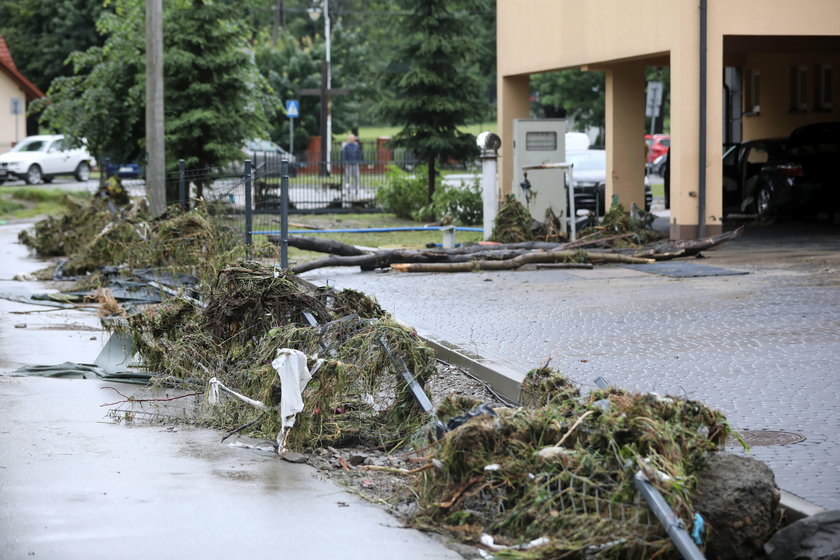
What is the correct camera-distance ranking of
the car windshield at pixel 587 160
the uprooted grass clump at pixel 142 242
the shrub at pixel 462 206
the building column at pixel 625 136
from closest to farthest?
the uprooted grass clump at pixel 142 242, the building column at pixel 625 136, the shrub at pixel 462 206, the car windshield at pixel 587 160

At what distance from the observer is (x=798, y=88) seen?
2827 centimetres

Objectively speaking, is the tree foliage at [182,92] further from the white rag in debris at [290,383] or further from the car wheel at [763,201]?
the white rag in debris at [290,383]

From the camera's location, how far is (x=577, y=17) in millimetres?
22547

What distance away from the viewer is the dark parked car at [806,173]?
74.9 ft

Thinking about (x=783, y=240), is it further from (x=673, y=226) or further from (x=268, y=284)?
(x=268, y=284)

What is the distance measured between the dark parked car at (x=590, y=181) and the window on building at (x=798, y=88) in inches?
160

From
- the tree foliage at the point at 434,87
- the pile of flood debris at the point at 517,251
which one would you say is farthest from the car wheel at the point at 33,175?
the pile of flood debris at the point at 517,251

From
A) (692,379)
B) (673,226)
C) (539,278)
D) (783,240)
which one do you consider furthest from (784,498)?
(783,240)

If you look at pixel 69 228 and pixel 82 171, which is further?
pixel 82 171

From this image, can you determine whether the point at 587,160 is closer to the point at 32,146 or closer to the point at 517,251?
the point at 517,251

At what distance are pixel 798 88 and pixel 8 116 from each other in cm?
3998

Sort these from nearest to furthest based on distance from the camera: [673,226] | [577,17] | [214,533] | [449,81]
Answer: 1. [214,533]
2. [673,226]
3. [577,17]
4. [449,81]

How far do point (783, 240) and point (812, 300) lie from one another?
25.8 ft

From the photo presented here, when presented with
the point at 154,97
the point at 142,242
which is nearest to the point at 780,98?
the point at 154,97
